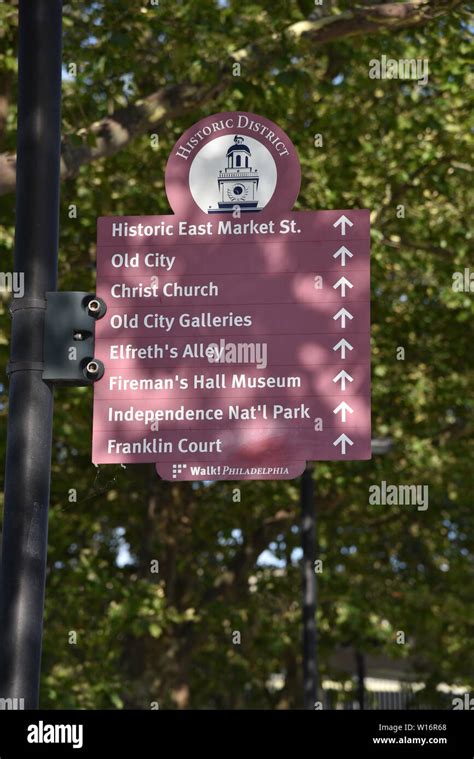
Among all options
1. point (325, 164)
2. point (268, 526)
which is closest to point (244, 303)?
point (325, 164)

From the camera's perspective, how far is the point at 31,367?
18.1 ft

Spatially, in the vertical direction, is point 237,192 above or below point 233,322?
above

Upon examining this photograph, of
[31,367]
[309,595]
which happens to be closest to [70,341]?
[31,367]

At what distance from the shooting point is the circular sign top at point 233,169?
20.0ft

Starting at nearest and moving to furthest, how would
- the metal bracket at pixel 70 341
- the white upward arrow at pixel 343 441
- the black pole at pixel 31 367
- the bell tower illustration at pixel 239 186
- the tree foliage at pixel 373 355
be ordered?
the black pole at pixel 31 367
the metal bracket at pixel 70 341
the white upward arrow at pixel 343 441
the bell tower illustration at pixel 239 186
the tree foliage at pixel 373 355

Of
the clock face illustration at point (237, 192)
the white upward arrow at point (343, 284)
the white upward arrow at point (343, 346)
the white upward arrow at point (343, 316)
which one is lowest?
the white upward arrow at point (343, 346)

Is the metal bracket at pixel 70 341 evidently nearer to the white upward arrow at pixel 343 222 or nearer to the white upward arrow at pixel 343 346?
the white upward arrow at pixel 343 346

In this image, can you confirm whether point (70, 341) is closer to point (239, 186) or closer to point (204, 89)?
point (239, 186)

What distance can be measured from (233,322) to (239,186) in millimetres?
710

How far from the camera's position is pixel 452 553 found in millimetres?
21969

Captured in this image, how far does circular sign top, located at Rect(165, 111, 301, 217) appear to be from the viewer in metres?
6.10

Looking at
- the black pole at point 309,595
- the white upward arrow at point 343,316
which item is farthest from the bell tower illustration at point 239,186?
the black pole at point 309,595

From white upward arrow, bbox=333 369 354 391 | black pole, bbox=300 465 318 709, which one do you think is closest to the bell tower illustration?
white upward arrow, bbox=333 369 354 391

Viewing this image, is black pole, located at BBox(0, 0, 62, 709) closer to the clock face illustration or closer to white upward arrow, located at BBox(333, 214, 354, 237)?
the clock face illustration
